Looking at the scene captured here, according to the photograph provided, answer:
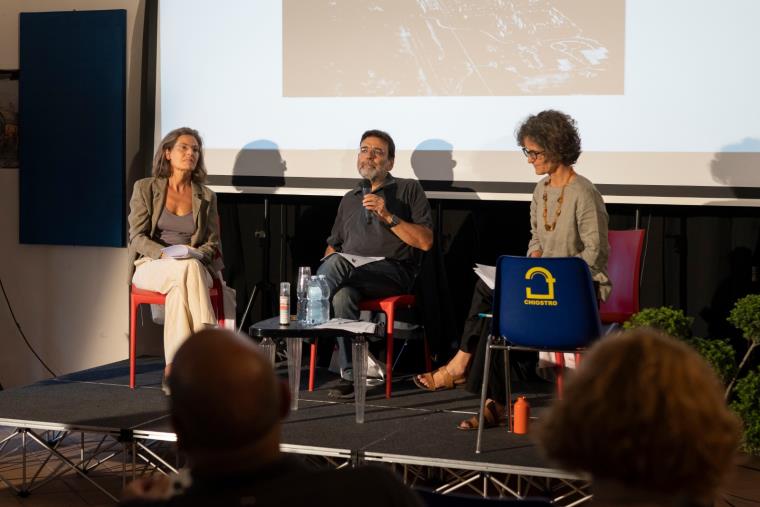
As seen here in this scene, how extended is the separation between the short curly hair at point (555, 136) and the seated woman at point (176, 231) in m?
1.66

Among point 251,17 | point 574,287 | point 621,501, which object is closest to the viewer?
point 621,501

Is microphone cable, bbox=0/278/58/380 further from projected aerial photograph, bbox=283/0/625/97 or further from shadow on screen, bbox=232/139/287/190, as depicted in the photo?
projected aerial photograph, bbox=283/0/625/97

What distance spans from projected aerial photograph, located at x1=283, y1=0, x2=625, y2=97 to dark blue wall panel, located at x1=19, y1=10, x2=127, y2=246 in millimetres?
1099

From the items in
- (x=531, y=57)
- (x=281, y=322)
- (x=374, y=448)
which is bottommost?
(x=374, y=448)

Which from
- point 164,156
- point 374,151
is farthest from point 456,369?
point 164,156

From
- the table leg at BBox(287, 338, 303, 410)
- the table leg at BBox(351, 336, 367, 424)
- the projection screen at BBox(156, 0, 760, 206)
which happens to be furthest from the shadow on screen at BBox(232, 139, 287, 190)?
the table leg at BBox(351, 336, 367, 424)

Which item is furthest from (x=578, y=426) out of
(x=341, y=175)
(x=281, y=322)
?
(x=341, y=175)

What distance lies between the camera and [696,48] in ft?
15.4

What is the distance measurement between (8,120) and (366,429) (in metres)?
3.32

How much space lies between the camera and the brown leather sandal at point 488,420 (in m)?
3.84

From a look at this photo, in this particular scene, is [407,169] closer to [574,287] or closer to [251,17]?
[251,17]

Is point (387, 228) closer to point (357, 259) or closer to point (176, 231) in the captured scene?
point (357, 259)

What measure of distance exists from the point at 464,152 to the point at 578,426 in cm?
408

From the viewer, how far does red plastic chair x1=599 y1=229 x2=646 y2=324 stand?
4.33m
